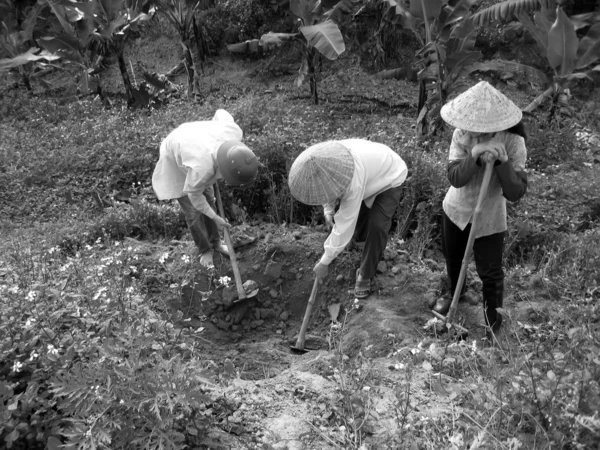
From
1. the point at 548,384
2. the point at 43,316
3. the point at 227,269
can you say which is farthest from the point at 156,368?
the point at 227,269

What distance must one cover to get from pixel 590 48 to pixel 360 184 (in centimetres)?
485

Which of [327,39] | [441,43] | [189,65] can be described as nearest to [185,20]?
[189,65]

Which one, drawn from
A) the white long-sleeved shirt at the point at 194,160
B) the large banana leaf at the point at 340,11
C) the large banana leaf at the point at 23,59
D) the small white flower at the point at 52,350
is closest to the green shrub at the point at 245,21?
the large banana leaf at the point at 340,11

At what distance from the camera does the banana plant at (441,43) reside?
6219 mm

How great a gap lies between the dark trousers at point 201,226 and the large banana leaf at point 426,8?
3776mm

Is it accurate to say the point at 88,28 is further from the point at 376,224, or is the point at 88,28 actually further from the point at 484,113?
the point at 484,113

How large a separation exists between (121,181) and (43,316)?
363cm

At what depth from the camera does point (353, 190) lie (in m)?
3.19

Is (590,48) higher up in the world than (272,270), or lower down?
higher up

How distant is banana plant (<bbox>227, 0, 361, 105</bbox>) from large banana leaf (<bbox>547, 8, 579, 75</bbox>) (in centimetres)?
243

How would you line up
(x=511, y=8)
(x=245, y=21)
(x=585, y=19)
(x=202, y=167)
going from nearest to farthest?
(x=202, y=167)
(x=511, y=8)
(x=585, y=19)
(x=245, y=21)

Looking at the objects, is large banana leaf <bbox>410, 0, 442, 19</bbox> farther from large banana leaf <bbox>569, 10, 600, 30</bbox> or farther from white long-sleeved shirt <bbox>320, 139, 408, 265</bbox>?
white long-sleeved shirt <bbox>320, 139, 408, 265</bbox>

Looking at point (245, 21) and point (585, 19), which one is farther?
point (245, 21)

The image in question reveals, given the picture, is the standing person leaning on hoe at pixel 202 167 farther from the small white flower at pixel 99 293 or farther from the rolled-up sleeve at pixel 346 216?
the small white flower at pixel 99 293
